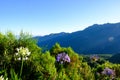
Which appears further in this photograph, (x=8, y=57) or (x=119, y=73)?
(x=119, y=73)

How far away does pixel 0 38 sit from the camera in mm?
9750

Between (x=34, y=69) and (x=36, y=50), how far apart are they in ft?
2.58

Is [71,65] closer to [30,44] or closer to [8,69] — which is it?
[30,44]

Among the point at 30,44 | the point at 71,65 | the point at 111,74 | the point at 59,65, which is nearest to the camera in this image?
the point at 30,44

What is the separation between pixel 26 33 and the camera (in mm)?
9781

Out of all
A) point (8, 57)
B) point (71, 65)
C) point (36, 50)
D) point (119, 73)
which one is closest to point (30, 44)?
point (36, 50)

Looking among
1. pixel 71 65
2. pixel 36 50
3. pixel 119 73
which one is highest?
pixel 36 50

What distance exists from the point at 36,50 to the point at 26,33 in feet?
2.14

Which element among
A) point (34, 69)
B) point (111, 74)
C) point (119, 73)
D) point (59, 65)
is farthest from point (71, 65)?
point (119, 73)

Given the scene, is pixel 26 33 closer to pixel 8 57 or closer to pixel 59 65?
pixel 8 57

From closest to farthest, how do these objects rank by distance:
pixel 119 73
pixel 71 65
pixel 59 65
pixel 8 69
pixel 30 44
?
1. pixel 8 69
2. pixel 30 44
3. pixel 59 65
4. pixel 71 65
5. pixel 119 73

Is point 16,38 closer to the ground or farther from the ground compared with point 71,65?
farther from the ground

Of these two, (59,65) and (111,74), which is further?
(111,74)

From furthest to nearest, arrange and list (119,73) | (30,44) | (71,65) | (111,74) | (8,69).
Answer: (119,73), (111,74), (71,65), (30,44), (8,69)
